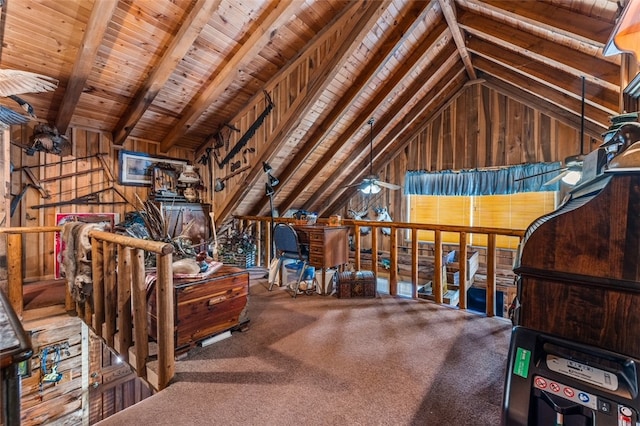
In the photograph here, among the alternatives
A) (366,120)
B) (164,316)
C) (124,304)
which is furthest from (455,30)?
(124,304)

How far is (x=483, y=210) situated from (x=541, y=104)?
199 cm

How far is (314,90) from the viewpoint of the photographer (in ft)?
11.6

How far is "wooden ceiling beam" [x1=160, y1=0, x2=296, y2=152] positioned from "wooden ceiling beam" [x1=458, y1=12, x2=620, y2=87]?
82.9 inches

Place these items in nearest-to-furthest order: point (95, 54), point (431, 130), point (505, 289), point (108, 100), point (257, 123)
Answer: point (95, 54)
point (108, 100)
point (257, 123)
point (505, 289)
point (431, 130)

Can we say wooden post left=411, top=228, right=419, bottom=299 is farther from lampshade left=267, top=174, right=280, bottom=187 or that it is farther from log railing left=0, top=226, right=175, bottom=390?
log railing left=0, top=226, right=175, bottom=390

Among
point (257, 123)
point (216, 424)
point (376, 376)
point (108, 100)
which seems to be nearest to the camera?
point (216, 424)

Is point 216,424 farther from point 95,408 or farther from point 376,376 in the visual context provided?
point 95,408

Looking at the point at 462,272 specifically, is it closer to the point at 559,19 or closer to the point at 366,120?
the point at 559,19

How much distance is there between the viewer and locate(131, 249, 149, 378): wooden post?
187cm

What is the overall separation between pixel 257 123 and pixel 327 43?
4.86 ft

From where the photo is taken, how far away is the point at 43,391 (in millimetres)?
2682

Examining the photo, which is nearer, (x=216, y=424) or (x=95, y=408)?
(x=216, y=424)

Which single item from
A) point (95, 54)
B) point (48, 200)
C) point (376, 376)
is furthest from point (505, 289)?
point (48, 200)

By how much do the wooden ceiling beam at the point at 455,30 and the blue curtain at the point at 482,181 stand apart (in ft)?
6.14
